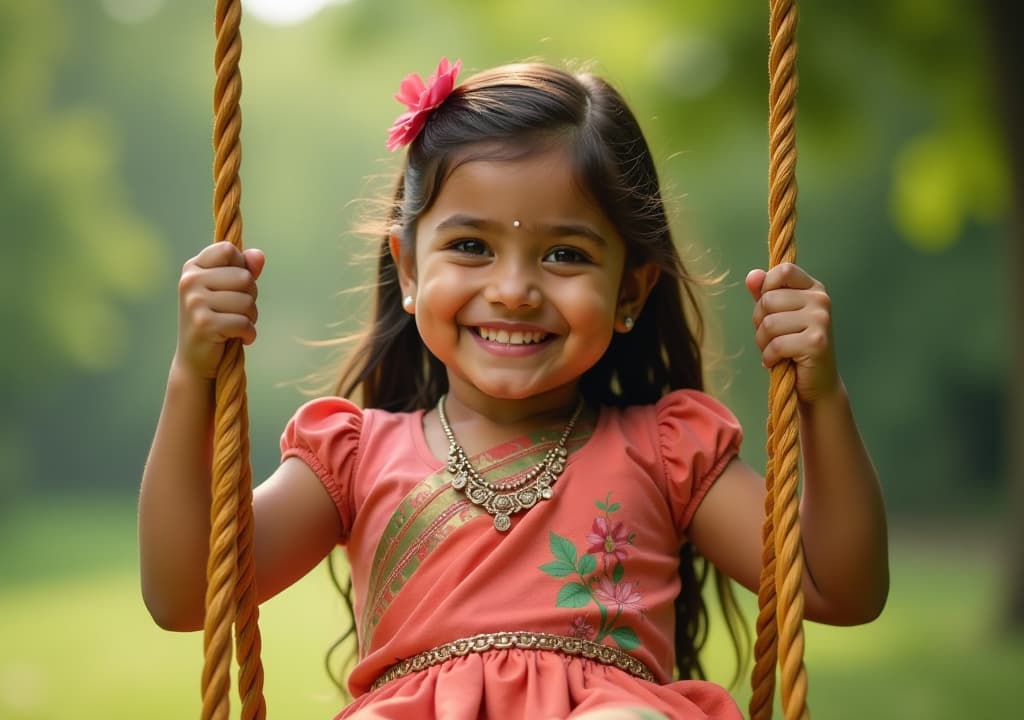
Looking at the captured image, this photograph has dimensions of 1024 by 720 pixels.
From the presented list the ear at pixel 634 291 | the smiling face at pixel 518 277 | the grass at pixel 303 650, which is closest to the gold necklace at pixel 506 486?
the smiling face at pixel 518 277

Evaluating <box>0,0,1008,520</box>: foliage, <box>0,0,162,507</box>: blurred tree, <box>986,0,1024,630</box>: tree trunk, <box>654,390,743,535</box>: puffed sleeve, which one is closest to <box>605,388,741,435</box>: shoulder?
<box>654,390,743,535</box>: puffed sleeve

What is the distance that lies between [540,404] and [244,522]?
59 centimetres

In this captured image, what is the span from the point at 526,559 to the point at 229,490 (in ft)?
1.62

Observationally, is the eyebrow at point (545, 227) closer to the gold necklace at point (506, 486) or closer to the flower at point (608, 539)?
the gold necklace at point (506, 486)

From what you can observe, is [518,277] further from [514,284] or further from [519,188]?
[519,188]

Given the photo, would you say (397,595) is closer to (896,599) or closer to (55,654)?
(55,654)

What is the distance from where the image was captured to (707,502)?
202 centimetres

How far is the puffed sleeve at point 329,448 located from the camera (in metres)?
2.05

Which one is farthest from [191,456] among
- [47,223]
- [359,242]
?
[47,223]

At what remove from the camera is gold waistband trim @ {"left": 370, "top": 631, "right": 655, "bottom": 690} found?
186 cm

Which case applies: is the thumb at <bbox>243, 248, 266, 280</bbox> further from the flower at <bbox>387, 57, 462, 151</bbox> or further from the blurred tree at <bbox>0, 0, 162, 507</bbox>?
the blurred tree at <bbox>0, 0, 162, 507</bbox>

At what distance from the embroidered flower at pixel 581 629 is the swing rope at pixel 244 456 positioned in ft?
0.91

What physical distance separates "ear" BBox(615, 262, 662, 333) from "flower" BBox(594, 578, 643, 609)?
0.42 m

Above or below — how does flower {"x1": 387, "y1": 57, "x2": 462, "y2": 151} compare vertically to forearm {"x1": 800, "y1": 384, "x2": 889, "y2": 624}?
above
